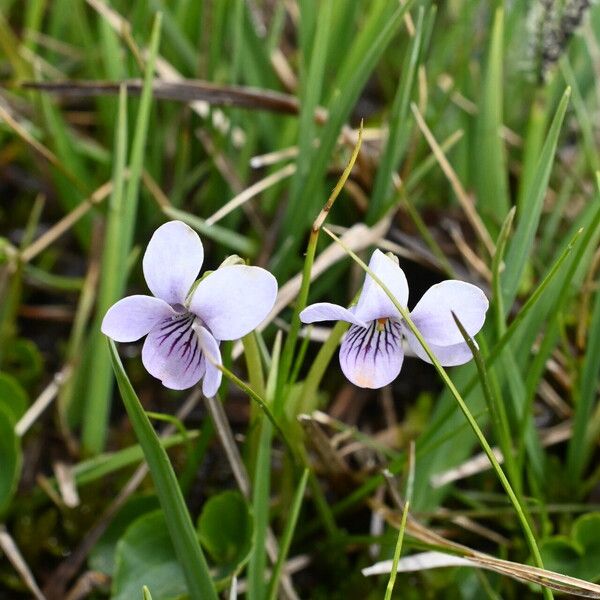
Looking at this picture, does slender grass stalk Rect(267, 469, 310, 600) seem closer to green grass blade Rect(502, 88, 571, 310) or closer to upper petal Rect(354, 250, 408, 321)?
upper petal Rect(354, 250, 408, 321)

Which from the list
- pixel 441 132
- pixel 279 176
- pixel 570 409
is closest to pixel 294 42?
pixel 441 132

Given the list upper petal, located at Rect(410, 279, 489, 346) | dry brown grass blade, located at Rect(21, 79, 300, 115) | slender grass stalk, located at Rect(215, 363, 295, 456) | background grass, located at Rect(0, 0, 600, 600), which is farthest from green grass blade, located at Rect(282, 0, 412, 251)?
upper petal, located at Rect(410, 279, 489, 346)

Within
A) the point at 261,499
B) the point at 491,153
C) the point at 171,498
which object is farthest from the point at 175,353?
the point at 491,153

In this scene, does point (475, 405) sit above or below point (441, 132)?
below

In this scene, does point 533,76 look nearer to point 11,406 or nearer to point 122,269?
point 122,269

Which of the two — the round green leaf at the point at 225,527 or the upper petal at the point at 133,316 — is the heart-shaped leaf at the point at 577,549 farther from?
the upper petal at the point at 133,316
